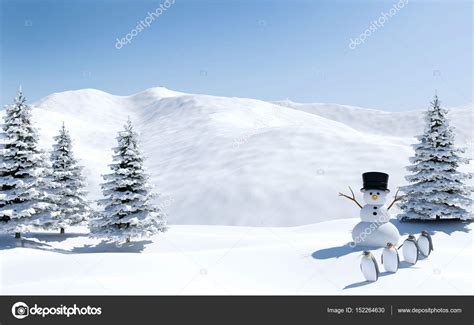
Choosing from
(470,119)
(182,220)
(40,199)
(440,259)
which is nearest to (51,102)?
(182,220)

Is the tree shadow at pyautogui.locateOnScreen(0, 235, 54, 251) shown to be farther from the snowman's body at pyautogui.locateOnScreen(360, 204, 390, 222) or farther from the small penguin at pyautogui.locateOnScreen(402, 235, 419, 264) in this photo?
the small penguin at pyautogui.locateOnScreen(402, 235, 419, 264)

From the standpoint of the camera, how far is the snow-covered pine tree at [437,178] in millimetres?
16500

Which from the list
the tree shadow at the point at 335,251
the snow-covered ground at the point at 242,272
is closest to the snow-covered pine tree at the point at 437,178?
the snow-covered ground at the point at 242,272

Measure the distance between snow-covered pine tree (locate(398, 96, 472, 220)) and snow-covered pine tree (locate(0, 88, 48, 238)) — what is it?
15.5 meters

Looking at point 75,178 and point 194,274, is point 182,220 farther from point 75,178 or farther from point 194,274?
point 194,274

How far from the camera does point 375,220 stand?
1184 centimetres

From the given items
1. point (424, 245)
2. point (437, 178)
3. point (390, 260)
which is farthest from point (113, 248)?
point (437, 178)

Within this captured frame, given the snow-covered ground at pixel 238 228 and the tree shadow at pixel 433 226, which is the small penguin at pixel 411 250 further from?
the tree shadow at pixel 433 226

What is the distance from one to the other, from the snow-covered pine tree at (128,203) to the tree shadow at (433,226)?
33.2 feet

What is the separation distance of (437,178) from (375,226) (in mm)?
7367

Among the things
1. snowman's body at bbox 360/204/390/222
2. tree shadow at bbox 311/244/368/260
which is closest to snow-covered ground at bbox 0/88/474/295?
tree shadow at bbox 311/244/368/260

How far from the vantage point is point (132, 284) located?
8.27m

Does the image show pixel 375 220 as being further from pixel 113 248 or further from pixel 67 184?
pixel 67 184

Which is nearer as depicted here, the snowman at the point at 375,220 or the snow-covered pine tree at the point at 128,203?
the snowman at the point at 375,220
